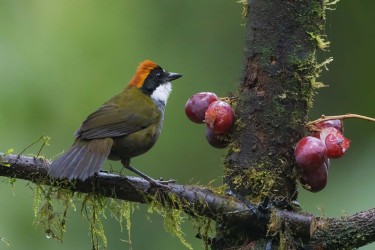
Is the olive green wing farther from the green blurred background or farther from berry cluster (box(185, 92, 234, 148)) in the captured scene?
the green blurred background

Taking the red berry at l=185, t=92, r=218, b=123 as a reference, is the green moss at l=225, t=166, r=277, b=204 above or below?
below

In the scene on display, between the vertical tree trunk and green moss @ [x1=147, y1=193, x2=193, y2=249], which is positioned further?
the vertical tree trunk

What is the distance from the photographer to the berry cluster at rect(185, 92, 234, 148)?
342 cm

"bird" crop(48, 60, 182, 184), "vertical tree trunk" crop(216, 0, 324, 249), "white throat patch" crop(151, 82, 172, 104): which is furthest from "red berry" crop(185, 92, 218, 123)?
"white throat patch" crop(151, 82, 172, 104)

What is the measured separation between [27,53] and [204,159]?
1.91 meters

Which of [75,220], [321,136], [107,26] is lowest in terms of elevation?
[75,220]

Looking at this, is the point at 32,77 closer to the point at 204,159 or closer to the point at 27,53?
the point at 27,53

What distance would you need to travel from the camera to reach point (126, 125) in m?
4.25

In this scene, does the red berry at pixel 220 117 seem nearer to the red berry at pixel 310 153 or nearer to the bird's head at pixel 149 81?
the red berry at pixel 310 153

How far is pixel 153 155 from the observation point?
616cm

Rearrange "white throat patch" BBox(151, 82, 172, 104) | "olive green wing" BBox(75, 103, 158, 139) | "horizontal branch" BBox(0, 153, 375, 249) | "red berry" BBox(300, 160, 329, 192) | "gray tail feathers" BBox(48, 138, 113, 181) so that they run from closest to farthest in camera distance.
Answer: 1. "horizontal branch" BBox(0, 153, 375, 249)
2. "gray tail feathers" BBox(48, 138, 113, 181)
3. "red berry" BBox(300, 160, 329, 192)
4. "olive green wing" BBox(75, 103, 158, 139)
5. "white throat patch" BBox(151, 82, 172, 104)

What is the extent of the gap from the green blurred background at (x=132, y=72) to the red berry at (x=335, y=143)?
44cm

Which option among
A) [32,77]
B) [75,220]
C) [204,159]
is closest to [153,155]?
[204,159]

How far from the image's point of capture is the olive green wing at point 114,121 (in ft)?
13.3
